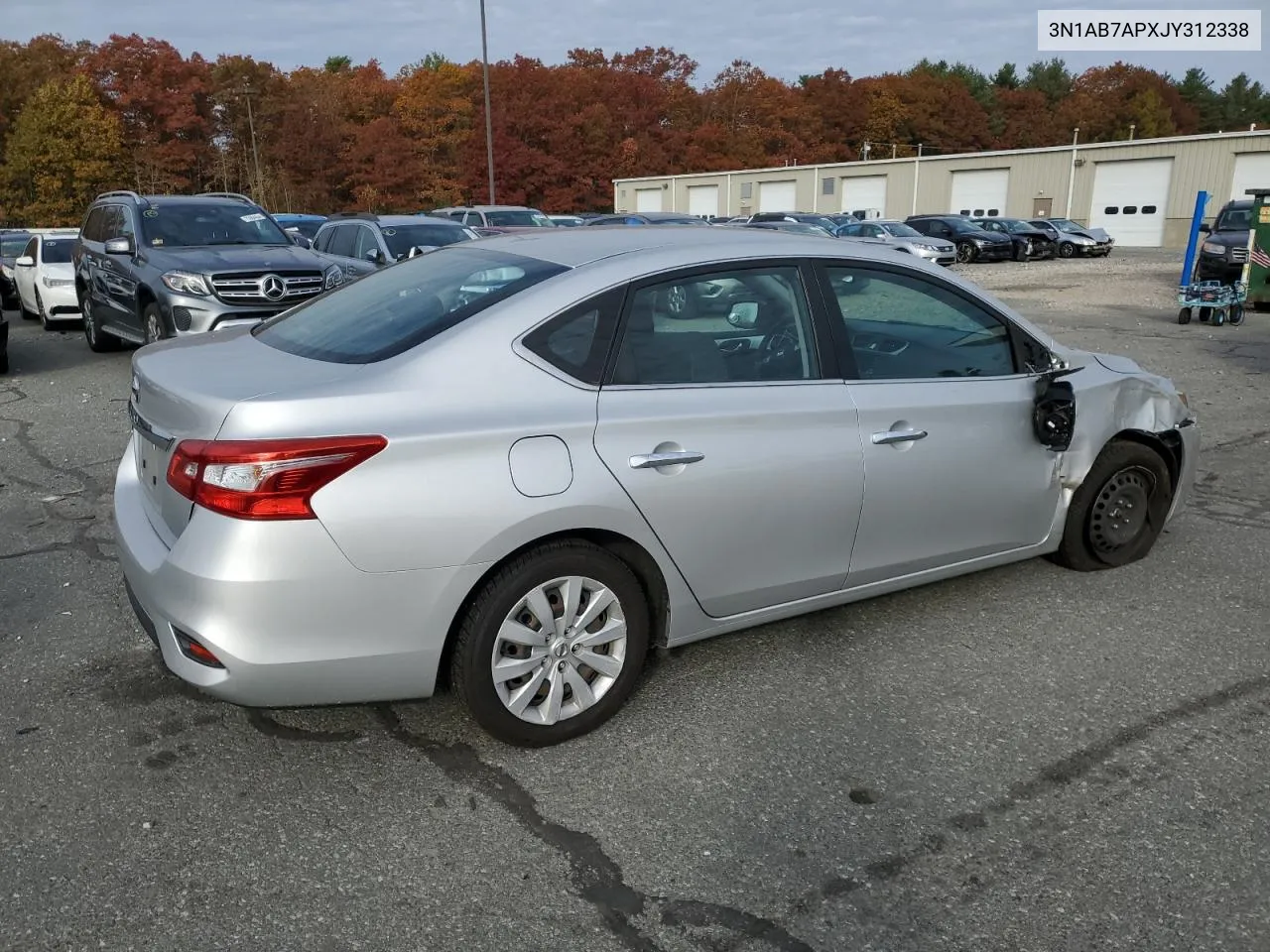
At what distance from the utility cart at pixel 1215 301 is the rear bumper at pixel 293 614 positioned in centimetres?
1546

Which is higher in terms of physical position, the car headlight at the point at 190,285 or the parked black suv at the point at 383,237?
the parked black suv at the point at 383,237

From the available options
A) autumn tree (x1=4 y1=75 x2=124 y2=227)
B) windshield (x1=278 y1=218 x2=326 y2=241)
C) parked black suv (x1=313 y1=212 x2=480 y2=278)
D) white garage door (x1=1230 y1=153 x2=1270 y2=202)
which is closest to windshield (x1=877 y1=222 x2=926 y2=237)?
windshield (x1=278 y1=218 x2=326 y2=241)

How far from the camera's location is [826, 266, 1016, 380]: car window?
3.81 m

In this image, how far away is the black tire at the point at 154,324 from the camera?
9.66 metres

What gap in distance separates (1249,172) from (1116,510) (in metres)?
43.4

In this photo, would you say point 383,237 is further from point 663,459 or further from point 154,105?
point 154,105

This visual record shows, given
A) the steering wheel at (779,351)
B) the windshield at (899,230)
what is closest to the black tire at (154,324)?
the steering wheel at (779,351)

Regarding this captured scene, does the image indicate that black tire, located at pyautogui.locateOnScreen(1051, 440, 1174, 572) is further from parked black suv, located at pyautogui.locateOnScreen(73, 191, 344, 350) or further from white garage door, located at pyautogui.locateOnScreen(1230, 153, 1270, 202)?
white garage door, located at pyautogui.locateOnScreen(1230, 153, 1270, 202)

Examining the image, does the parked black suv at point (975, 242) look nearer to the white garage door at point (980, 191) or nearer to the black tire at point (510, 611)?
the white garage door at point (980, 191)

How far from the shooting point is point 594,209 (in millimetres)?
70750

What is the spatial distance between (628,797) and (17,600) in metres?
3.09

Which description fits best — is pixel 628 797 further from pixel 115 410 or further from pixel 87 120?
pixel 87 120

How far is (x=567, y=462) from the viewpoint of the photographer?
10.0 ft

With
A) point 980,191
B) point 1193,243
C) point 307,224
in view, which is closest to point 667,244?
point 1193,243
